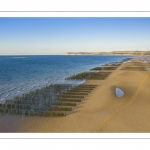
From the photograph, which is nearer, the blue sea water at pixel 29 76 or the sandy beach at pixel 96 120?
the sandy beach at pixel 96 120

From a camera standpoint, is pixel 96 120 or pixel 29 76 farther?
pixel 29 76

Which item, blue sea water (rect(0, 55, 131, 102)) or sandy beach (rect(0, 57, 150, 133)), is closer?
sandy beach (rect(0, 57, 150, 133))

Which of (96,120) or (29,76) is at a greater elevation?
(29,76)

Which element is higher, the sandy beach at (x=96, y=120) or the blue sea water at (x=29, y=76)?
the blue sea water at (x=29, y=76)

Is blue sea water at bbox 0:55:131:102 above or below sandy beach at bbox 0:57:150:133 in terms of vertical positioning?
above
